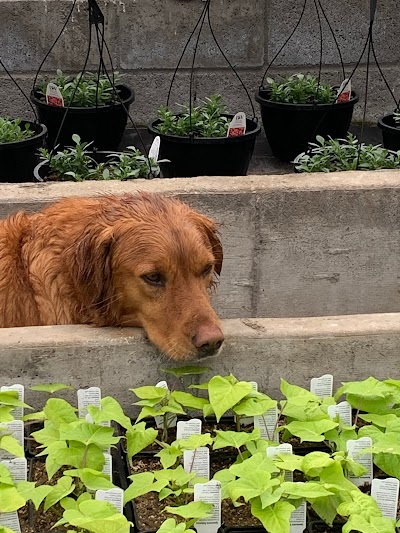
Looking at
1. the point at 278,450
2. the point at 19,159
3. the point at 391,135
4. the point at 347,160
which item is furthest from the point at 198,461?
the point at 391,135

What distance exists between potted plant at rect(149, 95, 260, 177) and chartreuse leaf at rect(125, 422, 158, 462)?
11.9ft

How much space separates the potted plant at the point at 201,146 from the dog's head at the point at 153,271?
2711mm

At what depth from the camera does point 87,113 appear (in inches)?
278

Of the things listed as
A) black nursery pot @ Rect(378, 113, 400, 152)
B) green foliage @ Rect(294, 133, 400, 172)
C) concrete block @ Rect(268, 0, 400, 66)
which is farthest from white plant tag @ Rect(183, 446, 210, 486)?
concrete block @ Rect(268, 0, 400, 66)

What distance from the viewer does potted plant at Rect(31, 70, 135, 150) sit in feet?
23.2

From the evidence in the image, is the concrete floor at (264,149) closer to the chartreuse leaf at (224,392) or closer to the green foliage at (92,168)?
the green foliage at (92,168)

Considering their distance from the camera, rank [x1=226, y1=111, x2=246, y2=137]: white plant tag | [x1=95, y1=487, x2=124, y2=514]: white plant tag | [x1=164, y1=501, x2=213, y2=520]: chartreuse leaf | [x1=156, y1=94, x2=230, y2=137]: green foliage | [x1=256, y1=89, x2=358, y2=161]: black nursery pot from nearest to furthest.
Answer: [x1=164, y1=501, x2=213, y2=520]: chartreuse leaf, [x1=95, y1=487, x2=124, y2=514]: white plant tag, [x1=226, y1=111, x2=246, y2=137]: white plant tag, [x1=156, y1=94, x2=230, y2=137]: green foliage, [x1=256, y1=89, x2=358, y2=161]: black nursery pot

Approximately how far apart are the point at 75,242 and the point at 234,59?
16.2 feet

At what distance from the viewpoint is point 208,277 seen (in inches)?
139

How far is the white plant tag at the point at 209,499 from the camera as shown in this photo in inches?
104

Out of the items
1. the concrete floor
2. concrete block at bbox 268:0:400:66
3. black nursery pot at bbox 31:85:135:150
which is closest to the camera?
black nursery pot at bbox 31:85:135:150

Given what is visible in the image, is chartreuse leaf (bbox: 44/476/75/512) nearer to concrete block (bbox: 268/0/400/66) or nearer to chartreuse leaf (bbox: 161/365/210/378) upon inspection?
chartreuse leaf (bbox: 161/365/210/378)

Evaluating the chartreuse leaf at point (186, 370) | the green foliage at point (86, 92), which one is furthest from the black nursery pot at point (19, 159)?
the chartreuse leaf at point (186, 370)

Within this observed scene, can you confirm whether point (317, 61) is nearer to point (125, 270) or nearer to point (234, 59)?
point (234, 59)
